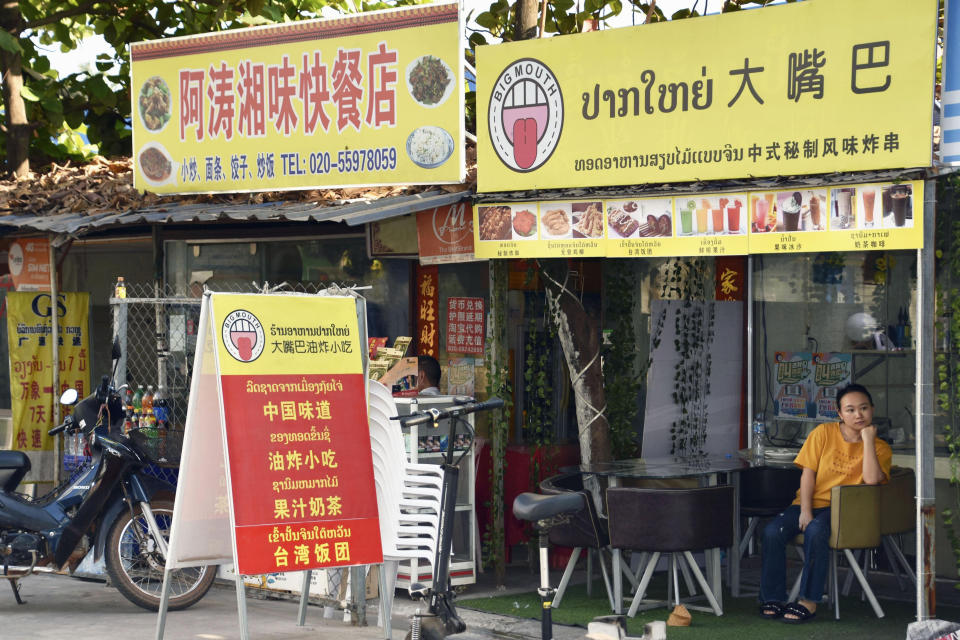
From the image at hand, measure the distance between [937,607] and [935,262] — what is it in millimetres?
2372

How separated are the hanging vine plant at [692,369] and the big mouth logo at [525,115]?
2.20 meters

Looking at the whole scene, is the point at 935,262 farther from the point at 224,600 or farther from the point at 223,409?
the point at 224,600

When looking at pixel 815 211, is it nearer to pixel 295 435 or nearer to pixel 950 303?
pixel 950 303

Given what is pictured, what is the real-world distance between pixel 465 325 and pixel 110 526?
3114 millimetres

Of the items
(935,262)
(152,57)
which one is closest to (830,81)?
(935,262)

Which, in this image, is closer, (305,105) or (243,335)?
(243,335)

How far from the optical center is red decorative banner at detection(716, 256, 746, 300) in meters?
9.45

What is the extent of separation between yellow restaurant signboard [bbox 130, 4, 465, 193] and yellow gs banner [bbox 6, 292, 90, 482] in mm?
1450

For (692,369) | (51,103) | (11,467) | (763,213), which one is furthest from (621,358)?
(51,103)

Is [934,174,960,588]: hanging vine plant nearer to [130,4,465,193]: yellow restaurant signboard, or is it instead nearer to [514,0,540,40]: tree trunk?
[130,4,465,193]: yellow restaurant signboard

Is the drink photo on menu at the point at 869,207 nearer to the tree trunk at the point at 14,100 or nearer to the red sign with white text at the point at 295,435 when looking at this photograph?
the red sign with white text at the point at 295,435

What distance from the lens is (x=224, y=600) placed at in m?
8.26

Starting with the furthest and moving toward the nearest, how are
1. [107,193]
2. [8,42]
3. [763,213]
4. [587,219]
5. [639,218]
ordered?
[8,42]
[107,193]
[587,219]
[639,218]
[763,213]

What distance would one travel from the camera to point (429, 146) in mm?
8477
